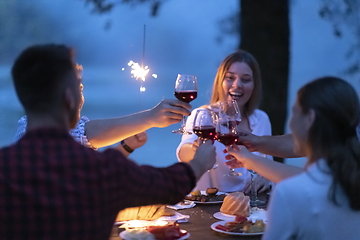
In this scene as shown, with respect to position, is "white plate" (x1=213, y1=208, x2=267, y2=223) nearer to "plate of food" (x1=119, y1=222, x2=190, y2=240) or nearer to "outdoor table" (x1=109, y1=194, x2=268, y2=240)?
→ "outdoor table" (x1=109, y1=194, x2=268, y2=240)

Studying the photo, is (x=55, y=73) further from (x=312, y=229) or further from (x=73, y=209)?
(x=312, y=229)

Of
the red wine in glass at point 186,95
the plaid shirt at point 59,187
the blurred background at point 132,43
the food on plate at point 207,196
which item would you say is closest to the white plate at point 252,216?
the food on plate at point 207,196

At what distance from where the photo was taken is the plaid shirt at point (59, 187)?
1.08m

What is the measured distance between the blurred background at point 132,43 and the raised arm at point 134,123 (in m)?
1.43

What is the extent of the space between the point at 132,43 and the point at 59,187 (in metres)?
3.02

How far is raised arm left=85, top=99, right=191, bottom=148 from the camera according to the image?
195 centimetres

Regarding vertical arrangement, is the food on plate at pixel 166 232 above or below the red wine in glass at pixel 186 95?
below

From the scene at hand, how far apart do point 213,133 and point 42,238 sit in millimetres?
1049

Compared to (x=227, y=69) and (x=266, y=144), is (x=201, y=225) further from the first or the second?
(x=227, y=69)

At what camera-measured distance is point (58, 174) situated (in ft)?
3.60

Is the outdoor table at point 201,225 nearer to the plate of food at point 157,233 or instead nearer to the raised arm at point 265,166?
the plate of food at point 157,233

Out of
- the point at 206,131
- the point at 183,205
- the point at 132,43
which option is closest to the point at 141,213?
the point at 183,205

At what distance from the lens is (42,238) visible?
1096 mm

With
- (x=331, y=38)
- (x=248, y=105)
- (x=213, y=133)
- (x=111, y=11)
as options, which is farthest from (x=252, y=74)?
(x=331, y=38)
